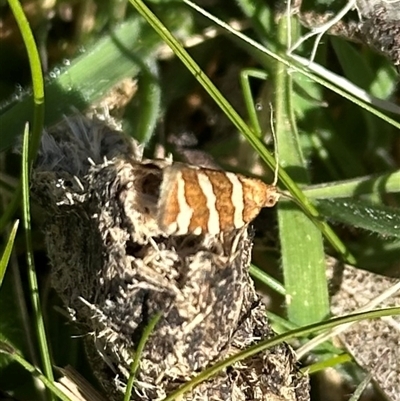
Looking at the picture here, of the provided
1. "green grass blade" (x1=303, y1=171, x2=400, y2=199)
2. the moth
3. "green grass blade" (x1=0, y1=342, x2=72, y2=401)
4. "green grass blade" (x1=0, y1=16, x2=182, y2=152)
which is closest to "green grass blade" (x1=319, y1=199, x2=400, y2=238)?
"green grass blade" (x1=303, y1=171, x2=400, y2=199)

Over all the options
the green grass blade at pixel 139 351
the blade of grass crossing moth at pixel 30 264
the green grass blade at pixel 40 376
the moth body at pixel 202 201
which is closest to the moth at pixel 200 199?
the moth body at pixel 202 201

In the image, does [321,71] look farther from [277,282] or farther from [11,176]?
[11,176]

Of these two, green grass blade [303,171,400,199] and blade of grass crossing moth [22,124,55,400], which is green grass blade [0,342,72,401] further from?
green grass blade [303,171,400,199]

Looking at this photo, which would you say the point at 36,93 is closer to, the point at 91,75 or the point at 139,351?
the point at 91,75

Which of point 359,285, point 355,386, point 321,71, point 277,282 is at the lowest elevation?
point 355,386

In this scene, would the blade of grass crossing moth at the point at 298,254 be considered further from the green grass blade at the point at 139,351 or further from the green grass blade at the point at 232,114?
the green grass blade at the point at 139,351

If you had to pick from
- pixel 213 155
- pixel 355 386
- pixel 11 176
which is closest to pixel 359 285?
pixel 355 386

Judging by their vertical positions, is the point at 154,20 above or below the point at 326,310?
above
